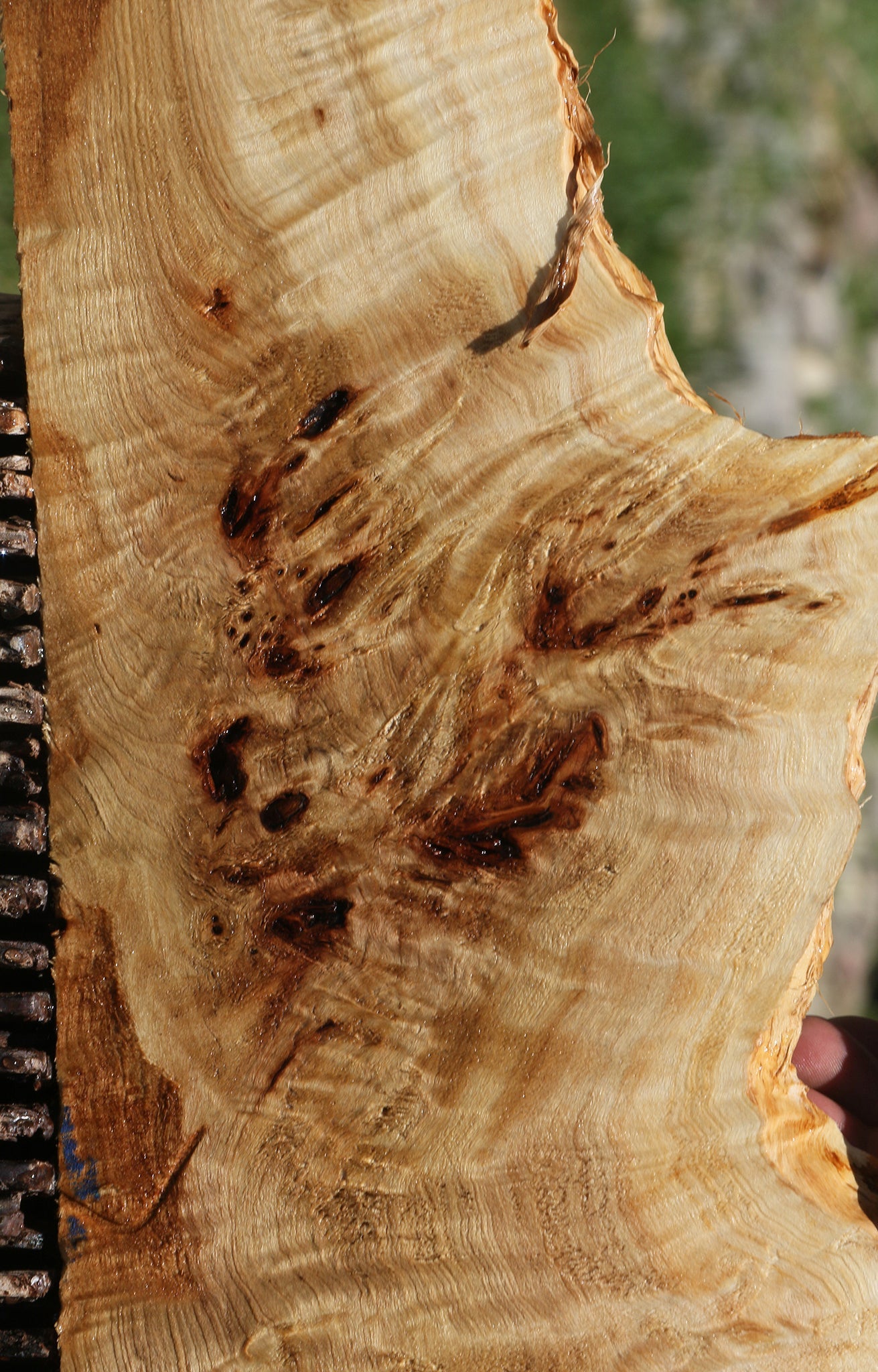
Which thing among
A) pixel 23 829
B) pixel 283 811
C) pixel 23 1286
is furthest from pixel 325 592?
pixel 23 1286

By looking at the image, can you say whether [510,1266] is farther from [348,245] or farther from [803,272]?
[803,272]

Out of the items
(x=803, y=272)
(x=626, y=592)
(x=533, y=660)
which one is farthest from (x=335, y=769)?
(x=803, y=272)

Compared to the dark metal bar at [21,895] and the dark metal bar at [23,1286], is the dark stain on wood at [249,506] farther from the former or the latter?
the dark metal bar at [23,1286]

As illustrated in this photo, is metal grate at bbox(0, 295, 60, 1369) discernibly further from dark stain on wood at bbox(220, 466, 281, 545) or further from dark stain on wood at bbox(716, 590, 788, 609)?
dark stain on wood at bbox(716, 590, 788, 609)

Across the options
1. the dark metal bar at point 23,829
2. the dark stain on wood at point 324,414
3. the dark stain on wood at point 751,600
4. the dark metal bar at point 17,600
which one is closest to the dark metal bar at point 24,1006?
the dark metal bar at point 23,829

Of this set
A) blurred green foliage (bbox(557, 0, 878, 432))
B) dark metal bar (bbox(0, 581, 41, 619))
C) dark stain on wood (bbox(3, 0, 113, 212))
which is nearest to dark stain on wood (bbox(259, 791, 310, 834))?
dark metal bar (bbox(0, 581, 41, 619))

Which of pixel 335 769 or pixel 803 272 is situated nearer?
pixel 335 769

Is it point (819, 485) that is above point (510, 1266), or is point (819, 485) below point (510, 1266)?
above
